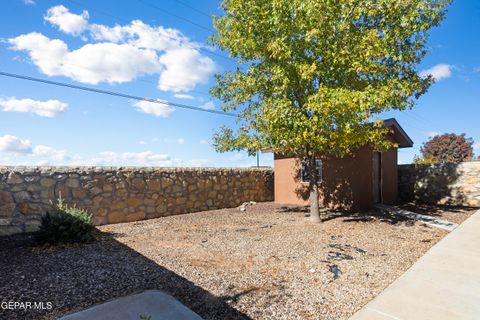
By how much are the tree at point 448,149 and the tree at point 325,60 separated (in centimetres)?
1987

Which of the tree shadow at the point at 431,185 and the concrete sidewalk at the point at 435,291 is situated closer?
the concrete sidewalk at the point at 435,291

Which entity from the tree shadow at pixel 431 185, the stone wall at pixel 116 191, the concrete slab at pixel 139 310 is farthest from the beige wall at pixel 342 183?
the concrete slab at pixel 139 310

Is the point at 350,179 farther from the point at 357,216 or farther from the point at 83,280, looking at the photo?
the point at 83,280

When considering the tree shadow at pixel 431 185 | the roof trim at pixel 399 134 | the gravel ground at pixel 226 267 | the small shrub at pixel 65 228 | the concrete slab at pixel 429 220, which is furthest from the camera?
the tree shadow at pixel 431 185

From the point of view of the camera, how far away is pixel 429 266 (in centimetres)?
557

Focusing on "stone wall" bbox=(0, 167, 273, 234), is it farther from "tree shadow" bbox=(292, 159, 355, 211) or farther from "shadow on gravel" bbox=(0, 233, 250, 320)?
"tree shadow" bbox=(292, 159, 355, 211)

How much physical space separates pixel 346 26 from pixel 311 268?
633 cm

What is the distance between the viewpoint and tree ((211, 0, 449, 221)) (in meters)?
7.71

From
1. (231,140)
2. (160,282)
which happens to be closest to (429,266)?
(160,282)

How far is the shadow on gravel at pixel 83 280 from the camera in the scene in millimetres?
3748

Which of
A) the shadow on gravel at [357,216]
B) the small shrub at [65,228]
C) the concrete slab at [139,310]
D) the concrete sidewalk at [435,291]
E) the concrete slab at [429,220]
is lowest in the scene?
the shadow on gravel at [357,216]

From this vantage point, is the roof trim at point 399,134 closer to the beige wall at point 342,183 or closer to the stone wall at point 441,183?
the beige wall at point 342,183

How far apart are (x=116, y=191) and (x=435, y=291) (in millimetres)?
8416

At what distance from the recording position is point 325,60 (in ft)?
27.4
